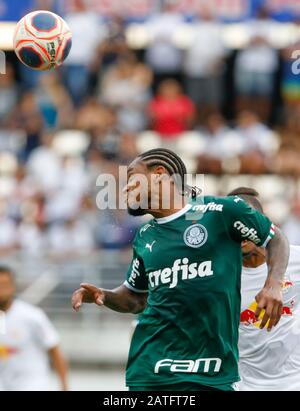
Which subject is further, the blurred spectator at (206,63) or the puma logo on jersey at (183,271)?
the blurred spectator at (206,63)

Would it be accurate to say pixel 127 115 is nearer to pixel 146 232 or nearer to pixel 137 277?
pixel 137 277

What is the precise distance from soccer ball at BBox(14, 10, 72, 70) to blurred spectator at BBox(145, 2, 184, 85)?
10.4 meters

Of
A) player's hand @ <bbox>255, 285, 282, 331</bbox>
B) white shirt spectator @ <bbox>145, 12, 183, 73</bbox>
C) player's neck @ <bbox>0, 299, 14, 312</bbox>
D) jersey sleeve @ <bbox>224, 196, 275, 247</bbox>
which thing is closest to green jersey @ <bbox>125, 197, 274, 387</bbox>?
jersey sleeve @ <bbox>224, 196, 275, 247</bbox>

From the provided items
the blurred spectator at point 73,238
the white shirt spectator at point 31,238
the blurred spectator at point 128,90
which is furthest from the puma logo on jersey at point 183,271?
the blurred spectator at point 128,90

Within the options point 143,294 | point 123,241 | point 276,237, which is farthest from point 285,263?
point 123,241

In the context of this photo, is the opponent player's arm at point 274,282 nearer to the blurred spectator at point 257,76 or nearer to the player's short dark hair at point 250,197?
the player's short dark hair at point 250,197

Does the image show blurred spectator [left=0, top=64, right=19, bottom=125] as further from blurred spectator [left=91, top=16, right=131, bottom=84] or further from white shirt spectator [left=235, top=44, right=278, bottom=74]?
white shirt spectator [left=235, top=44, right=278, bottom=74]

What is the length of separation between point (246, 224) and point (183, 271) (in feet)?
1.70

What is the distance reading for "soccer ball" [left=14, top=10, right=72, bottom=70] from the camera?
9188 mm

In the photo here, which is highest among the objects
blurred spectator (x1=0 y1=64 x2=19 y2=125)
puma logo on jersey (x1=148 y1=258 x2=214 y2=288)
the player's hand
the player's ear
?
blurred spectator (x1=0 y1=64 x2=19 y2=125)

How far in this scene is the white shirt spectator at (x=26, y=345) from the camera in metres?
11.7

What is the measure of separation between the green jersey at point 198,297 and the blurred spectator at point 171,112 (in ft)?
39.9

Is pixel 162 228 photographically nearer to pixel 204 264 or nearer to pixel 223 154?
pixel 204 264

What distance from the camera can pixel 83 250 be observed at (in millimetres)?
17031
